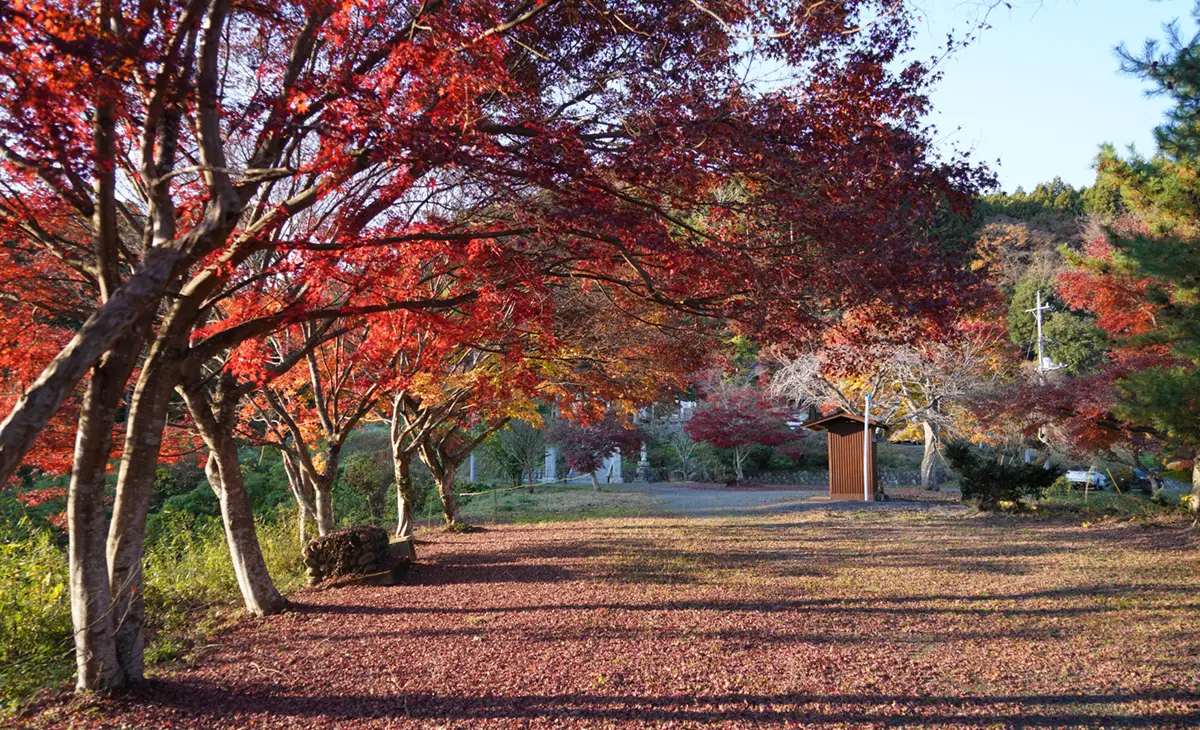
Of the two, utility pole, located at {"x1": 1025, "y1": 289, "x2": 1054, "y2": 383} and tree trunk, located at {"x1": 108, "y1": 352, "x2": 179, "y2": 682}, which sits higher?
utility pole, located at {"x1": 1025, "y1": 289, "x2": 1054, "y2": 383}

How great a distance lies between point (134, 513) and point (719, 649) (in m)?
4.20

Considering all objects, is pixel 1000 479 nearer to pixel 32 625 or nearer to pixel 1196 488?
pixel 1196 488

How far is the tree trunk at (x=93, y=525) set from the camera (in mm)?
4410

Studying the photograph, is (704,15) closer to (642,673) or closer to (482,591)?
(642,673)

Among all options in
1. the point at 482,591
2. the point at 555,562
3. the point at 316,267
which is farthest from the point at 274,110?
the point at 555,562

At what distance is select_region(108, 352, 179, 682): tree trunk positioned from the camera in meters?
4.75

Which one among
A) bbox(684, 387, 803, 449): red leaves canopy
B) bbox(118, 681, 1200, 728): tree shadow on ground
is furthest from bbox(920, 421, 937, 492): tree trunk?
bbox(118, 681, 1200, 728): tree shadow on ground

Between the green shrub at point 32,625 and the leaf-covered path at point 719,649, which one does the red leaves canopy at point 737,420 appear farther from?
the green shrub at point 32,625

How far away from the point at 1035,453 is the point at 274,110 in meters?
30.2

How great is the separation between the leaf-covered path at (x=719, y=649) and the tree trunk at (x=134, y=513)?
1.15ft

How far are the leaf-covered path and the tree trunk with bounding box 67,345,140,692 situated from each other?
295 mm

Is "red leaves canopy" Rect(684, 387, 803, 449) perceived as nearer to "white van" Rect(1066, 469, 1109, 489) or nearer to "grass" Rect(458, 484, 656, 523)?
"grass" Rect(458, 484, 656, 523)

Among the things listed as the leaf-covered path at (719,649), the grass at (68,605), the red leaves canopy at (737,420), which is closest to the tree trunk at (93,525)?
the leaf-covered path at (719,649)

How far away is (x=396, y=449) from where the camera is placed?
494 inches
